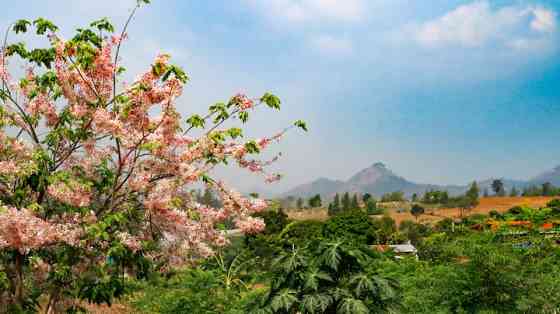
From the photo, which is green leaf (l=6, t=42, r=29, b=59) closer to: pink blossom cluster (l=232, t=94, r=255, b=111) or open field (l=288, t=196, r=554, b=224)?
pink blossom cluster (l=232, t=94, r=255, b=111)

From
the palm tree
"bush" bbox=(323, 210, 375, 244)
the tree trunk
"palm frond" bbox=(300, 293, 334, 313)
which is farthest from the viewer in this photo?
"bush" bbox=(323, 210, 375, 244)

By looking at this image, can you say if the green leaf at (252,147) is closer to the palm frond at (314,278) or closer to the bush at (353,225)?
the palm frond at (314,278)

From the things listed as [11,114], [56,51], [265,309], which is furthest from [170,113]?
[265,309]

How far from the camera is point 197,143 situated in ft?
25.1

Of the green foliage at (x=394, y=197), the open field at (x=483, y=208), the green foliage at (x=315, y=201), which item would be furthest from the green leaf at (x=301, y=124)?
the green foliage at (x=394, y=197)

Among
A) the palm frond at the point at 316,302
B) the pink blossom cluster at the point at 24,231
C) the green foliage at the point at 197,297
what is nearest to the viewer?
the pink blossom cluster at the point at 24,231

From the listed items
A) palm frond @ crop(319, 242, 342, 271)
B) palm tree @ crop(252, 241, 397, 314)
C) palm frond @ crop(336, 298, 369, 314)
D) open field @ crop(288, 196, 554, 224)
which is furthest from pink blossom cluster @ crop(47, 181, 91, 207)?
open field @ crop(288, 196, 554, 224)

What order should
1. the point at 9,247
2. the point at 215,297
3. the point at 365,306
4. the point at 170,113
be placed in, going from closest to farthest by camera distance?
the point at 9,247 < the point at 365,306 < the point at 170,113 < the point at 215,297

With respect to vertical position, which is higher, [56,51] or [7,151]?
[56,51]

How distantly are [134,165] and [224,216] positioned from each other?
1.51 meters

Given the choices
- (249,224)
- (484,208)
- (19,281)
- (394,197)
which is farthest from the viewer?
(394,197)

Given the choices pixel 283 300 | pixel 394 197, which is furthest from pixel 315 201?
pixel 283 300

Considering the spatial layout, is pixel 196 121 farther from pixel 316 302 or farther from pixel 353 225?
pixel 353 225

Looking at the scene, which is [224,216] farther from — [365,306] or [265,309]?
[365,306]
